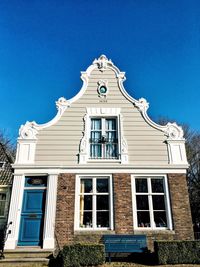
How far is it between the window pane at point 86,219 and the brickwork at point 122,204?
1.04 meters

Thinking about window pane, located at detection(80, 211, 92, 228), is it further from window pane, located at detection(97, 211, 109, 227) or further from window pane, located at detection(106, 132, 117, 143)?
window pane, located at detection(106, 132, 117, 143)

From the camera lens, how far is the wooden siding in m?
10.7

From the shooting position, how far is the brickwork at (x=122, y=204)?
9.57 metres

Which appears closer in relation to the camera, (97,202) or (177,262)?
(177,262)

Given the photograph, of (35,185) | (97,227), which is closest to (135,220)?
(97,227)

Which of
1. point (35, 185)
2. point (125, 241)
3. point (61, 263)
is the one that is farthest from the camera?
point (35, 185)

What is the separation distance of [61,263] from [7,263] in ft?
6.96

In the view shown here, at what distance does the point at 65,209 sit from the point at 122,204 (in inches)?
90.3

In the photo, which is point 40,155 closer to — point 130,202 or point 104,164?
point 104,164

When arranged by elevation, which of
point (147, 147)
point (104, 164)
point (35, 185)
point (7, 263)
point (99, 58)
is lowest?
point (7, 263)

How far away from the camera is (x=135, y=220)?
9.71 metres

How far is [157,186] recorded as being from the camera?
34.3 ft

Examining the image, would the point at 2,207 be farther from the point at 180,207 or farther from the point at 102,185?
the point at 180,207

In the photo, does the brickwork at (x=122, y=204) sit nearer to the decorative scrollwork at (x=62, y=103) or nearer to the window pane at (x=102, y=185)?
the window pane at (x=102, y=185)
